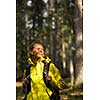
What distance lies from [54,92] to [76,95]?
0.15m

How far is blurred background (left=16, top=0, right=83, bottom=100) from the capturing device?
212 cm

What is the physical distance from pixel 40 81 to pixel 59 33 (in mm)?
359

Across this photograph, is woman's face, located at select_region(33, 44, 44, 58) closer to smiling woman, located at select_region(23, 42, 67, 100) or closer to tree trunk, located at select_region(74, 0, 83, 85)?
smiling woman, located at select_region(23, 42, 67, 100)

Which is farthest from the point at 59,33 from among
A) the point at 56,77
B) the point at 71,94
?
the point at 71,94

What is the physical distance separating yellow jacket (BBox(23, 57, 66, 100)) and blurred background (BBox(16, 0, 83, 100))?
4 centimetres

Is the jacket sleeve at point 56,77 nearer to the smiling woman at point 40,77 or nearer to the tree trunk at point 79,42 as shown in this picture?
the smiling woman at point 40,77

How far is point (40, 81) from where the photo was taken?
6.99 feet

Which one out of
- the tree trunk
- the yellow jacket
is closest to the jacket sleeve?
the yellow jacket

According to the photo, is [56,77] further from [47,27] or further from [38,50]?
[47,27]

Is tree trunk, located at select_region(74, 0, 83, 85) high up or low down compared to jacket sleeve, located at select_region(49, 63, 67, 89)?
up
